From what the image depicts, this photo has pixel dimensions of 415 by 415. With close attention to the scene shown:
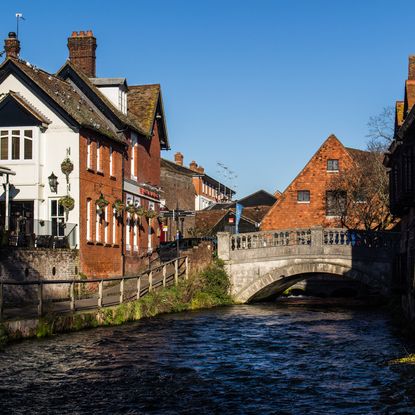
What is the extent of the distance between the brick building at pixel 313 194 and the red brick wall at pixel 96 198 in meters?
15.5

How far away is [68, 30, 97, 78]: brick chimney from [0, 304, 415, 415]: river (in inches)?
858

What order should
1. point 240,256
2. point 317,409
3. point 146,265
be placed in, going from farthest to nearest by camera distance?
point 146,265 < point 240,256 < point 317,409

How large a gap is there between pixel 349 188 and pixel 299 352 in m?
32.2

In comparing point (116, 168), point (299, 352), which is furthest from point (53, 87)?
point (299, 352)


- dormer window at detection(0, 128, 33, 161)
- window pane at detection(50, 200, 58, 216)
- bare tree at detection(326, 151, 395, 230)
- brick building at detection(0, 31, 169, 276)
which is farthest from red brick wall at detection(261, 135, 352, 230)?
dormer window at detection(0, 128, 33, 161)

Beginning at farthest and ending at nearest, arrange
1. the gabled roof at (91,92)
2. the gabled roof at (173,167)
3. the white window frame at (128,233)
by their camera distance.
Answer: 1. the gabled roof at (173,167)
2. the white window frame at (128,233)
3. the gabled roof at (91,92)

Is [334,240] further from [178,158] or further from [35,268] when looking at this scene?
[178,158]

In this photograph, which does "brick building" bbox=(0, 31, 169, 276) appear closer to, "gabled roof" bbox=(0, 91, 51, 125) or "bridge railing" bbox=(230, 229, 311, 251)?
"gabled roof" bbox=(0, 91, 51, 125)

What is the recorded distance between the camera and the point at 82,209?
125 feet

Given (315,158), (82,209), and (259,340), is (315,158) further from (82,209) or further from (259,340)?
(259,340)

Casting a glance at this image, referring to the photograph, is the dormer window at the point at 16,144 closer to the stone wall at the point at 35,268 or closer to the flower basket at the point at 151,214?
the stone wall at the point at 35,268

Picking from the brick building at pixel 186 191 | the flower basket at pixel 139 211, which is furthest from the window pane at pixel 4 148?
the brick building at pixel 186 191

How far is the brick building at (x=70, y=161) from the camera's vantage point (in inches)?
1484

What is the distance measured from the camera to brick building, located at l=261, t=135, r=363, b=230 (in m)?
55.3
